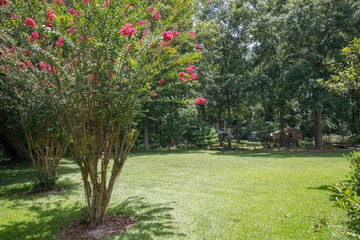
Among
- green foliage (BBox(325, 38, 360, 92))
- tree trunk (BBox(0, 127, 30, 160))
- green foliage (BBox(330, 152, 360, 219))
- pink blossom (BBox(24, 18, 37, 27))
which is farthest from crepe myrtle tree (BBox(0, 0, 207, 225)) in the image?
tree trunk (BBox(0, 127, 30, 160))

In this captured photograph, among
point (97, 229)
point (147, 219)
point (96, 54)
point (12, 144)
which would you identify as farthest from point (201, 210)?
point (12, 144)

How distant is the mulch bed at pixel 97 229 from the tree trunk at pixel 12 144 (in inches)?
408

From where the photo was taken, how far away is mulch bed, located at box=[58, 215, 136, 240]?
3.55 metres

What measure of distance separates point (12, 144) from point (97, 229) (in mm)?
12496

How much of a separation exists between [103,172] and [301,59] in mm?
18361

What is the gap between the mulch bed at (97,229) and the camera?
3551 millimetres

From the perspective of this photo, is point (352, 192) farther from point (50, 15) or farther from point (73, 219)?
point (73, 219)

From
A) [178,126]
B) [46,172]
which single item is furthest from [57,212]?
[178,126]

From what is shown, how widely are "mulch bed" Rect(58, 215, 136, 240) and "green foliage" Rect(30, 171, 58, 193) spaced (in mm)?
3153

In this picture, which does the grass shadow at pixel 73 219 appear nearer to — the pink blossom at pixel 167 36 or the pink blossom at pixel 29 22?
the pink blossom at pixel 167 36

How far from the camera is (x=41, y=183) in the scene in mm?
6520

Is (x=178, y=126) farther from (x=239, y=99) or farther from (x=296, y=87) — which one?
(x=296, y=87)

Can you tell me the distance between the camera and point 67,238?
138 inches

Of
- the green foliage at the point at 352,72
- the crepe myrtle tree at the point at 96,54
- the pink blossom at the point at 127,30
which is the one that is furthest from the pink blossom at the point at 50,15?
the green foliage at the point at 352,72
